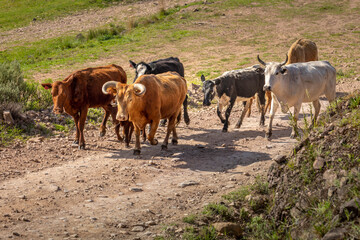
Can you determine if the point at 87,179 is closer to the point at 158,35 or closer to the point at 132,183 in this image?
the point at 132,183

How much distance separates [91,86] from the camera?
37.7ft

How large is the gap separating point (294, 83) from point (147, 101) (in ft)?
11.8

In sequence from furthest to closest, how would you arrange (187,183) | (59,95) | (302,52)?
1. (302,52)
2. (59,95)
3. (187,183)

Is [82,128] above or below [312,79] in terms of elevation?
below

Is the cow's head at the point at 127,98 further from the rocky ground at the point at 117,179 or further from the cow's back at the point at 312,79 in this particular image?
the cow's back at the point at 312,79

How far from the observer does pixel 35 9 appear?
123 ft

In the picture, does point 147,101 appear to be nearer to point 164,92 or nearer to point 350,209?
point 164,92

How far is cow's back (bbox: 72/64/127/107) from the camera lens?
442 inches

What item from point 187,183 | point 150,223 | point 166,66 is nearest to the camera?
point 150,223

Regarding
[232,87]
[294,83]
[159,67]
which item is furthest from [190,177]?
[159,67]

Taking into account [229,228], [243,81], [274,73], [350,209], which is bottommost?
[229,228]

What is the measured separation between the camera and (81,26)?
106 feet

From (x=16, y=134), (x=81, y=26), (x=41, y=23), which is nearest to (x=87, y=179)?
(x=16, y=134)

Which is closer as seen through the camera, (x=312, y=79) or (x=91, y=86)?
(x=91, y=86)
